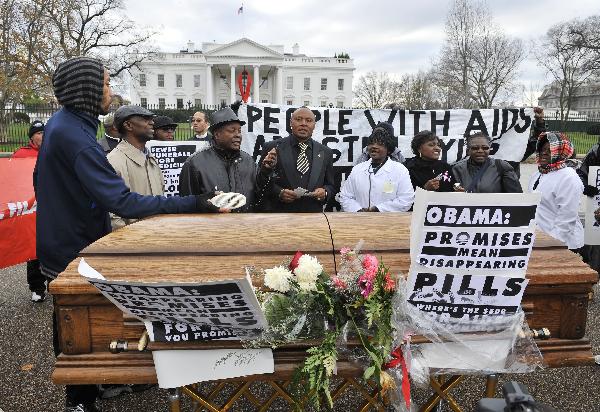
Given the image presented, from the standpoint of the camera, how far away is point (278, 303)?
5.57 ft

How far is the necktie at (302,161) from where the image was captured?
4031 millimetres

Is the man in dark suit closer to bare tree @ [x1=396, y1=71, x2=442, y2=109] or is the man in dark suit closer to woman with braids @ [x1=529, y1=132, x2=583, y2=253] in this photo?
woman with braids @ [x1=529, y1=132, x2=583, y2=253]

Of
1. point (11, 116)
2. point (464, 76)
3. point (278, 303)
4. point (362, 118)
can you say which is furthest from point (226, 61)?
point (278, 303)

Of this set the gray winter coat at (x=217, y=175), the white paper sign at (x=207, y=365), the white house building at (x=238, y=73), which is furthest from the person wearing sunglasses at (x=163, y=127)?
the white house building at (x=238, y=73)

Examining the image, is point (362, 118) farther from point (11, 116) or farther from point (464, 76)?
point (464, 76)

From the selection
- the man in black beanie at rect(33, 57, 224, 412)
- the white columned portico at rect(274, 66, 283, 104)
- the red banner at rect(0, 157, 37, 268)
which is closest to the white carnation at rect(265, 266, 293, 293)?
the man in black beanie at rect(33, 57, 224, 412)

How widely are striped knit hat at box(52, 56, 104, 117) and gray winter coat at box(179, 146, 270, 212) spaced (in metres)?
0.93

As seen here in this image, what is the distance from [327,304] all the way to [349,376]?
13.6 inches

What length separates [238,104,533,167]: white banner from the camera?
5.98 metres

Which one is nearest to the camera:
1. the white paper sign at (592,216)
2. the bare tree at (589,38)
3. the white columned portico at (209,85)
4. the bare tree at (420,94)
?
the white paper sign at (592,216)

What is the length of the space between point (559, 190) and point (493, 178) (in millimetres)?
541

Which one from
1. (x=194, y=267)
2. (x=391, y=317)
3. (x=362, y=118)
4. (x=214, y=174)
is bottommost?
(x=391, y=317)

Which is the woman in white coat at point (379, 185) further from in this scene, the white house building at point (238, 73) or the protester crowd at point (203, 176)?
the white house building at point (238, 73)

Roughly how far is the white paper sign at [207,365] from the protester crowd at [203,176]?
76 centimetres
